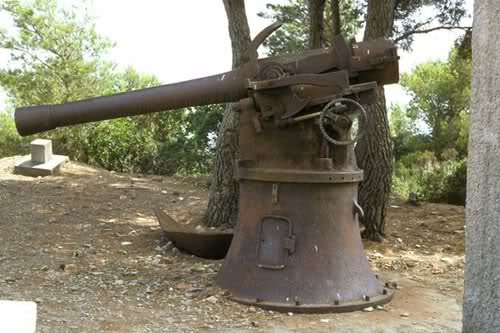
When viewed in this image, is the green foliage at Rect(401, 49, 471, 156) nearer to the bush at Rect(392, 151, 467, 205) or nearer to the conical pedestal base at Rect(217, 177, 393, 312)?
the bush at Rect(392, 151, 467, 205)

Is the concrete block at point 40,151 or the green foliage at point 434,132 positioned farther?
the green foliage at point 434,132

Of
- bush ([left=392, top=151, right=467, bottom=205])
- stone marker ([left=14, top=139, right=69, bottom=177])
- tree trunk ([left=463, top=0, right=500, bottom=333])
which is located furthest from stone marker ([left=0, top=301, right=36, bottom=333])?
bush ([left=392, top=151, right=467, bottom=205])

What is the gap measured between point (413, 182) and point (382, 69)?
34.8ft

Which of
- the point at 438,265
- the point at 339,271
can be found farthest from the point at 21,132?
the point at 438,265

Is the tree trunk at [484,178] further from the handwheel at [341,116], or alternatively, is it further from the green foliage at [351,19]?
the green foliage at [351,19]

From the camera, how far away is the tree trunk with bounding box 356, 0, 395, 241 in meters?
8.44

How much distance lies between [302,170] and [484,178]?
3226mm

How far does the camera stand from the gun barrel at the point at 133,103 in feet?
19.1

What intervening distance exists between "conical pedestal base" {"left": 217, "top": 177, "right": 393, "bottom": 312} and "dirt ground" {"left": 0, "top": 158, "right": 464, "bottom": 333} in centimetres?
15

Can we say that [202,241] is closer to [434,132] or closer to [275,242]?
[275,242]

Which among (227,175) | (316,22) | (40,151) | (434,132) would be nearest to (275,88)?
(227,175)

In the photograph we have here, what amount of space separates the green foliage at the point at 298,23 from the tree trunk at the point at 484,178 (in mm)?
11294

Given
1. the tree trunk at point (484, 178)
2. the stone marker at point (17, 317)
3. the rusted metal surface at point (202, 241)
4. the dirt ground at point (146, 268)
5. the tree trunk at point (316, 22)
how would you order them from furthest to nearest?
the tree trunk at point (316, 22), the rusted metal surface at point (202, 241), the dirt ground at point (146, 268), the stone marker at point (17, 317), the tree trunk at point (484, 178)

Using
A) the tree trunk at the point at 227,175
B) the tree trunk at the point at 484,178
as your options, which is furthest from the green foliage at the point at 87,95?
the tree trunk at the point at 484,178
